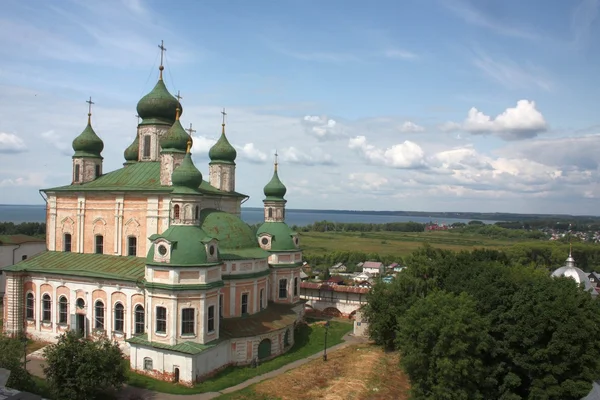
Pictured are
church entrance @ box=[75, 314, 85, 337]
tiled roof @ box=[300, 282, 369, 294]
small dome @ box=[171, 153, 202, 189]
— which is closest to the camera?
small dome @ box=[171, 153, 202, 189]

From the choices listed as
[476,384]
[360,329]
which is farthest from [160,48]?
[476,384]

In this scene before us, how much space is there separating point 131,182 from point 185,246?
8.69m

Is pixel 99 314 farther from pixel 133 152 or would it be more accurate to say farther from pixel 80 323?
pixel 133 152

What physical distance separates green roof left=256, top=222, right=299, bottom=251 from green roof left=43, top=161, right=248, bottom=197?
399 centimetres

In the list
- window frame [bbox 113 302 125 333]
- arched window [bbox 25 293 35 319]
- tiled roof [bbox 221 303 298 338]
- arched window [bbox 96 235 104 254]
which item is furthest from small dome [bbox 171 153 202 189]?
arched window [bbox 25 293 35 319]

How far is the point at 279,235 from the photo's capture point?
1366 inches

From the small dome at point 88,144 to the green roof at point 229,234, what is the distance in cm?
959

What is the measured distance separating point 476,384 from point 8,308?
87.6 ft

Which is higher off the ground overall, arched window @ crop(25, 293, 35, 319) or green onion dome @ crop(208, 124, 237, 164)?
green onion dome @ crop(208, 124, 237, 164)

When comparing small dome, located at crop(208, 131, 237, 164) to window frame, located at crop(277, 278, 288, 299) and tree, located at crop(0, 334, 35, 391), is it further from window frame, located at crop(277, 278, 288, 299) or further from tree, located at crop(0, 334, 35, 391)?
tree, located at crop(0, 334, 35, 391)

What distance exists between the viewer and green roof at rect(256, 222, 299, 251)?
34250 millimetres

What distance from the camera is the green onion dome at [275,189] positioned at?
35781 millimetres

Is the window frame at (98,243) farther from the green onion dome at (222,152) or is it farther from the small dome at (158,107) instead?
the green onion dome at (222,152)

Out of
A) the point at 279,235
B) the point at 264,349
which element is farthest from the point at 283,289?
the point at 264,349
